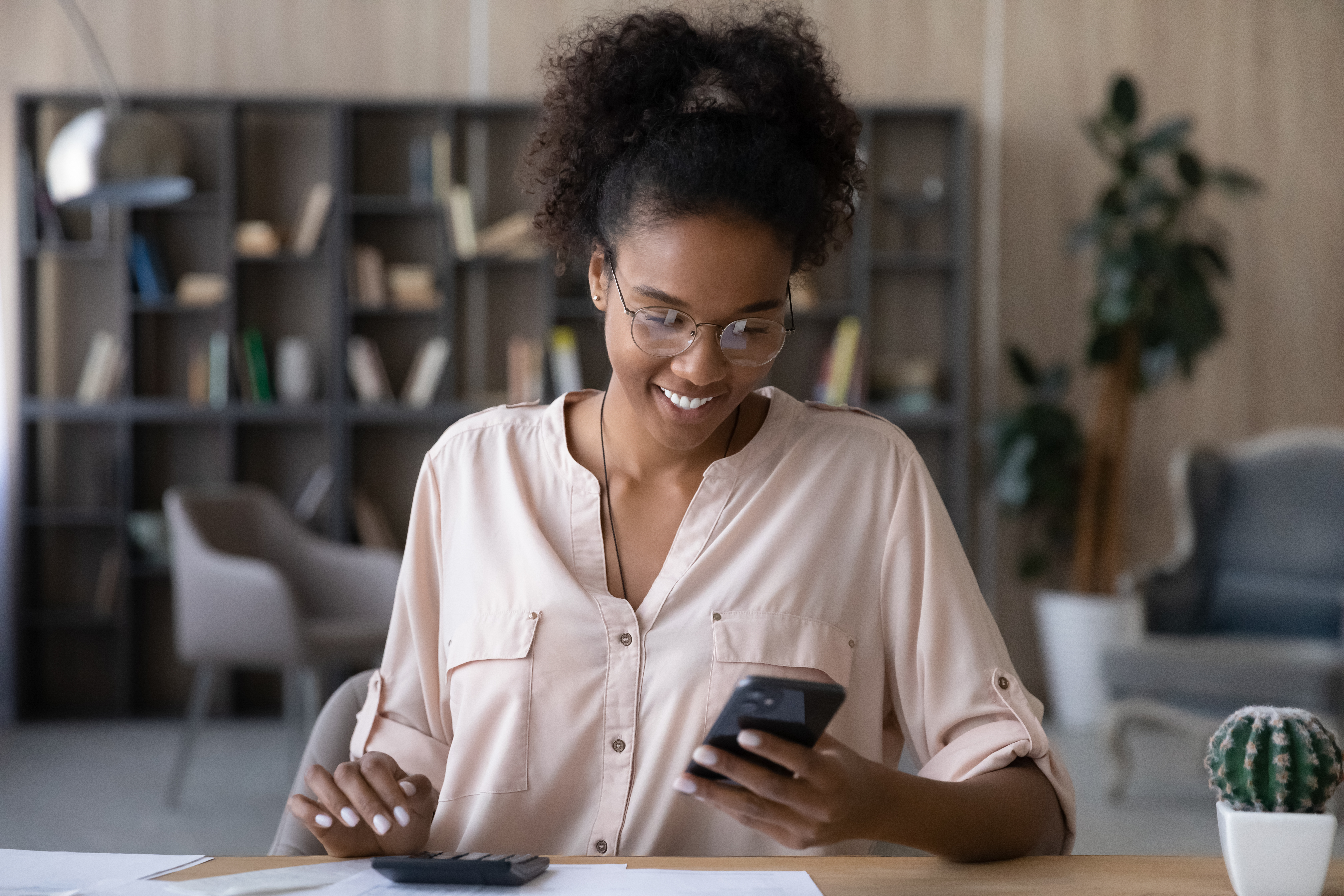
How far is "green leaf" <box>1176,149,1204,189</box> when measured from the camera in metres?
4.55

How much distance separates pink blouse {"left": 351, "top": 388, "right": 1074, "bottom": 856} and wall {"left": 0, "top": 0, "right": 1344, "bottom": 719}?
162 inches

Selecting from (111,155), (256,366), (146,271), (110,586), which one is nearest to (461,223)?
(256,366)

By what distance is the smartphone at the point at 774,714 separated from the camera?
32.7 inches

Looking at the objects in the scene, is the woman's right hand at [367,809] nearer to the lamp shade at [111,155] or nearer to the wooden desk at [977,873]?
the wooden desk at [977,873]

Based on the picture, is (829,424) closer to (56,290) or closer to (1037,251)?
(1037,251)

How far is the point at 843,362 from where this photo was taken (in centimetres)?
495

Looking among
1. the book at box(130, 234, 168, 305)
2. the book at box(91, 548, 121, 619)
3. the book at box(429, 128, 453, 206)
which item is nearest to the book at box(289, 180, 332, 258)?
the book at box(429, 128, 453, 206)

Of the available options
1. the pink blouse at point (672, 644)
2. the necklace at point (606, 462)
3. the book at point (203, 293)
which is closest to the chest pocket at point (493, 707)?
the pink blouse at point (672, 644)

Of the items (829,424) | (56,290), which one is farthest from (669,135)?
(56,290)

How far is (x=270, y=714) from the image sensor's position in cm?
497

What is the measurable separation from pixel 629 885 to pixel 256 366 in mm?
4375

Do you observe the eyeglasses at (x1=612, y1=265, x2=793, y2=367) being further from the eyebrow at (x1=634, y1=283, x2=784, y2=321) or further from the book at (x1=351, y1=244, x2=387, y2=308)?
the book at (x1=351, y1=244, x2=387, y2=308)

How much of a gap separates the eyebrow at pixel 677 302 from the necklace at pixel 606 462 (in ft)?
0.56

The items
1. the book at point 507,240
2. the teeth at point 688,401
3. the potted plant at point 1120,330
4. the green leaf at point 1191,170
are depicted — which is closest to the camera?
the teeth at point 688,401
